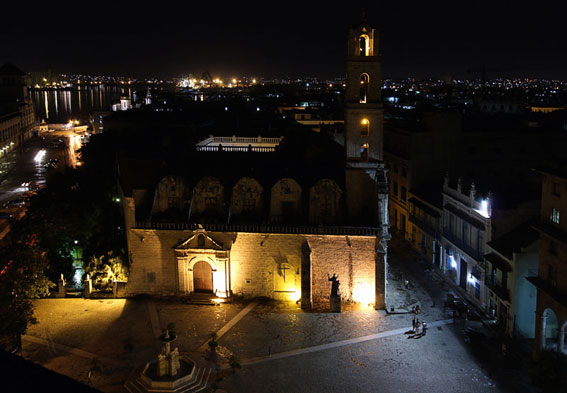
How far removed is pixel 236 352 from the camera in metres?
30.8

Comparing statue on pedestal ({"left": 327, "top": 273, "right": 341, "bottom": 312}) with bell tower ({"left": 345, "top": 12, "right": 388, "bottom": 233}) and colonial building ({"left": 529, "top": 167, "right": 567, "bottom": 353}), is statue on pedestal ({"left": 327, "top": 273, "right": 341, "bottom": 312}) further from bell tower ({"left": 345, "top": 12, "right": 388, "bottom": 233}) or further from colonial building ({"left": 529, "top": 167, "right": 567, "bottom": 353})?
colonial building ({"left": 529, "top": 167, "right": 567, "bottom": 353})

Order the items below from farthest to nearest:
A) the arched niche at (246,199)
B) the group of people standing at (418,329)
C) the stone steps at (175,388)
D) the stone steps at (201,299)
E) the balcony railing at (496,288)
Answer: the arched niche at (246,199)
the stone steps at (201,299)
the balcony railing at (496,288)
the group of people standing at (418,329)
the stone steps at (175,388)

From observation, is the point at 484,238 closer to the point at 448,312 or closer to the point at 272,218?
the point at 448,312

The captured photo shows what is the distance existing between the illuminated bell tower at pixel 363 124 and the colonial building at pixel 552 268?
11608 mm

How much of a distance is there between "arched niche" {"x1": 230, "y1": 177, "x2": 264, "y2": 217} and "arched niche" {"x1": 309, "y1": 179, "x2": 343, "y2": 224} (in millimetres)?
3663

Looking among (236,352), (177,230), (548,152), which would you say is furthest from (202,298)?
(548,152)

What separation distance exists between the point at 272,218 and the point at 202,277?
248 inches

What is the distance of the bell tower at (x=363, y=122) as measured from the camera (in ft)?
130

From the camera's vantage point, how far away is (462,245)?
40250mm

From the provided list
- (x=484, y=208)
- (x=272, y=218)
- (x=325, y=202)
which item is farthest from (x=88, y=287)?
(x=484, y=208)

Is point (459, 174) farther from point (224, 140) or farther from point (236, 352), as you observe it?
point (236, 352)

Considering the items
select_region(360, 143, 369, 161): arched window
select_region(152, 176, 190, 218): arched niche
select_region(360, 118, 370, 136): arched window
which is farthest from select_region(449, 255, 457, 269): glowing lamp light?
select_region(152, 176, 190, 218): arched niche

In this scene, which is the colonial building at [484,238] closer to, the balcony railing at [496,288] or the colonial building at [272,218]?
the balcony railing at [496,288]

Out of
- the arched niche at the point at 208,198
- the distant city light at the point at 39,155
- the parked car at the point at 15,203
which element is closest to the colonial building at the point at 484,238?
the arched niche at the point at 208,198
